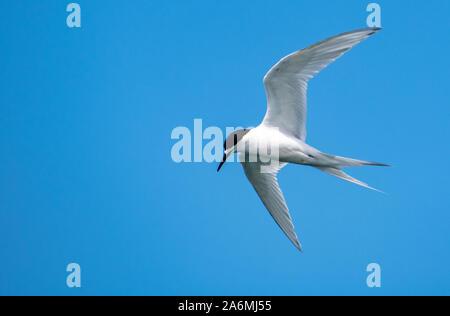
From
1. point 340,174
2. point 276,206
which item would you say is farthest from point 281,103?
point 276,206

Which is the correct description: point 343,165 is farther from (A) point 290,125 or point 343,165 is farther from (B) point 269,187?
(B) point 269,187

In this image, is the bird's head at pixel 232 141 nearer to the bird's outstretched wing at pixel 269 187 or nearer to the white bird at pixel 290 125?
the white bird at pixel 290 125

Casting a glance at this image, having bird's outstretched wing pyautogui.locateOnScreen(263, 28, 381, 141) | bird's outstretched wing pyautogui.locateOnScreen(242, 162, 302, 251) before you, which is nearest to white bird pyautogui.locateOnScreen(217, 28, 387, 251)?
bird's outstretched wing pyautogui.locateOnScreen(263, 28, 381, 141)

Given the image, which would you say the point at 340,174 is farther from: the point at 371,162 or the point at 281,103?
the point at 281,103

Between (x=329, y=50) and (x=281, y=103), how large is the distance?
0.82m

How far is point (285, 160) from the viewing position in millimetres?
5059

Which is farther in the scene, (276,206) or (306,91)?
(276,206)

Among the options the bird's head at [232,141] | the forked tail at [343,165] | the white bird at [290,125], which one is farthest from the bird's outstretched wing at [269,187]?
the forked tail at [343,165]

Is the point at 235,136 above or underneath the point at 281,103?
→ underneath

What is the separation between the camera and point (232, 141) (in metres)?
4.99

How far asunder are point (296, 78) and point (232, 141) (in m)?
0.94

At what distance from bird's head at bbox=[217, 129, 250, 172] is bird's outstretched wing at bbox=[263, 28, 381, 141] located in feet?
0.99

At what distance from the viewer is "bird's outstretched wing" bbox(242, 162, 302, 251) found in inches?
218

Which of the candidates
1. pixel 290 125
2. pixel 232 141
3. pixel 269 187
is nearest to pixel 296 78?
pixel 290 125
